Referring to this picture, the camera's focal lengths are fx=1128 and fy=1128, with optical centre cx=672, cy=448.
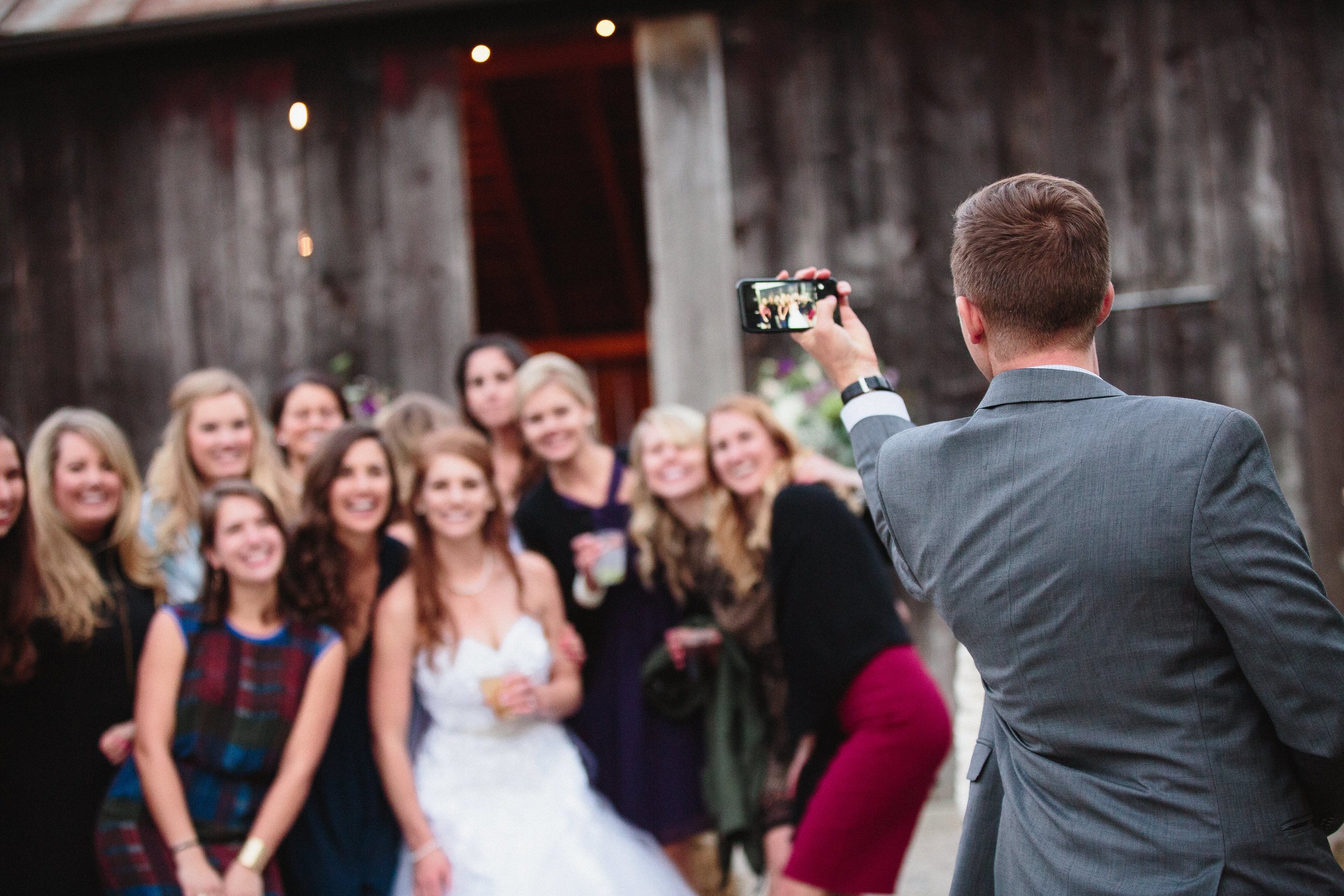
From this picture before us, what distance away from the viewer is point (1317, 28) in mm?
6297

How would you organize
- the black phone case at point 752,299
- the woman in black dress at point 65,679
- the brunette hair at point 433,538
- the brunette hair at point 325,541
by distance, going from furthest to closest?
the brunette hair at point 433,538, the brunette hair at point 325,541, the woman in black dress at point 65,679, the black phone case at point 752,299

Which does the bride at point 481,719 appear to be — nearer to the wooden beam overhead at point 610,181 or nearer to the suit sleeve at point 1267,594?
the suit sleeve at point 1267,594

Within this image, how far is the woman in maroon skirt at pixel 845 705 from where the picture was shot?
3.27 m

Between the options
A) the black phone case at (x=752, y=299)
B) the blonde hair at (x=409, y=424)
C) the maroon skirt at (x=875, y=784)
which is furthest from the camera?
the blonde hair at (x=409, y=424)

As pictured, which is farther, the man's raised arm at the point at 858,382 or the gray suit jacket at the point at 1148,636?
the man's raised arm at the point at 858,382

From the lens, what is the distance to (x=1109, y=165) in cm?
640

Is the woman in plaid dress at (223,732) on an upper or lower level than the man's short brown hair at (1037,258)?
lower

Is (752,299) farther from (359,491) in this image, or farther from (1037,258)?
(359,491)

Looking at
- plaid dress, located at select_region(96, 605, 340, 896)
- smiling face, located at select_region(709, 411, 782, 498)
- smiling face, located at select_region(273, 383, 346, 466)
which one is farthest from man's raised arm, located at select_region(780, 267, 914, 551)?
smiling face, located at select_region(273, 383, 346, 466)

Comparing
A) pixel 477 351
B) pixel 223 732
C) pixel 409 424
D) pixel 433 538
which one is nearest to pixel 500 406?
pixel 477 351

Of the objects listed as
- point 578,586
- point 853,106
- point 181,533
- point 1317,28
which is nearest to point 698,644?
point 578,586

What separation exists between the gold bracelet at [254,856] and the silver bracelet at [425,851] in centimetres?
46

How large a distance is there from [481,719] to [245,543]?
96 centimetres

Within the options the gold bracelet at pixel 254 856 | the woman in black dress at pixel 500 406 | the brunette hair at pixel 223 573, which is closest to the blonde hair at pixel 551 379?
the woman in black dress at pixel 500 406
